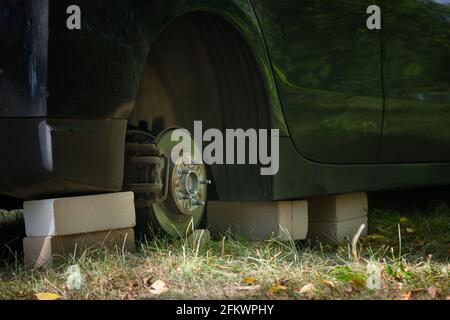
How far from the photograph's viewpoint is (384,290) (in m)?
2.94

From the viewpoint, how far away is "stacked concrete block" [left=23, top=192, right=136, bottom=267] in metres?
3.14

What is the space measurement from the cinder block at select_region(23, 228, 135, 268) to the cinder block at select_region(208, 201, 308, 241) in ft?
2.49

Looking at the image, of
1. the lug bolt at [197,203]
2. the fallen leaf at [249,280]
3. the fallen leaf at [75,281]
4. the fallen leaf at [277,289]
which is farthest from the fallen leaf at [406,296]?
the lug bolt at [197,203]

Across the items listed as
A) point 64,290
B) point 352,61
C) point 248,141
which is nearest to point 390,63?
point 352,61

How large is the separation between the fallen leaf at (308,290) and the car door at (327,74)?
103 cm

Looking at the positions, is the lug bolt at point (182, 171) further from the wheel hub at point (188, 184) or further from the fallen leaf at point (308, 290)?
the fallen leaf at point (308, 290)

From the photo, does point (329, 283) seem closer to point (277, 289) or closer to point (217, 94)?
point (277, 289)

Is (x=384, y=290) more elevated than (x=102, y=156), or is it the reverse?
(x=102, y=156)

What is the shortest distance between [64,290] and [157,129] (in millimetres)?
1045

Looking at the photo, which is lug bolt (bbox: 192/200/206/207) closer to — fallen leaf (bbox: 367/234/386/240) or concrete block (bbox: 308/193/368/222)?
concrete block (bbox: 308/193/368/222)

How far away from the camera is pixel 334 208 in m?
4.46

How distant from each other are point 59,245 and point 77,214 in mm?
117

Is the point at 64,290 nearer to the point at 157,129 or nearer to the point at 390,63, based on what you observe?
the point at 157,129

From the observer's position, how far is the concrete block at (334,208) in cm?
448
